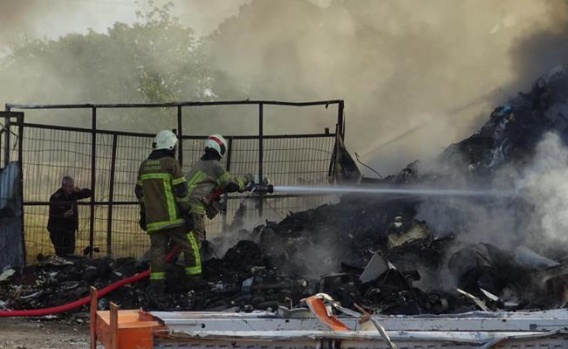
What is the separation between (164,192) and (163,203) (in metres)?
0.11

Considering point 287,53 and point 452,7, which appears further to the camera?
point 287,53

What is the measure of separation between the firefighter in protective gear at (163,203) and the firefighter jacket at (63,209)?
261 centimetres

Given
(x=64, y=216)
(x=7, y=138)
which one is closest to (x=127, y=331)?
(x=7, y=138)

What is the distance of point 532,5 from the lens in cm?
1661

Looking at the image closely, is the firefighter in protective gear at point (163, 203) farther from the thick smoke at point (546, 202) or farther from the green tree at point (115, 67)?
the green tree at point (115, 67)

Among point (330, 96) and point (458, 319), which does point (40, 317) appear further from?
point (330, 96)

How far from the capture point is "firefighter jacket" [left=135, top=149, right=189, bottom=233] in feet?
29.6

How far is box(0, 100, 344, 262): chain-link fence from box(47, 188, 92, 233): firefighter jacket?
9 cm

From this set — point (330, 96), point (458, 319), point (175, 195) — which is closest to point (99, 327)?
point (458, 319)

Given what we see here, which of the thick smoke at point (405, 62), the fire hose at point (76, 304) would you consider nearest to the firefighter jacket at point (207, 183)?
the fire hose at point (76, 304)

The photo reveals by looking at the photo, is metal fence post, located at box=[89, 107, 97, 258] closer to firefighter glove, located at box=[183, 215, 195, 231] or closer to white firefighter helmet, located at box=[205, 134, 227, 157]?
white firefighter helmet, located at box=[205, 134, 227, 157]

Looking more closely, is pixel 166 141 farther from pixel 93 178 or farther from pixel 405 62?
pixel 405 62

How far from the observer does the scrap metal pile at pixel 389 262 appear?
27.3 feet

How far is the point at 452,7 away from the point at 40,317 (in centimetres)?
1281
